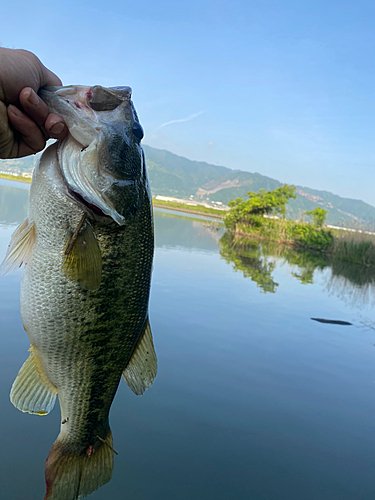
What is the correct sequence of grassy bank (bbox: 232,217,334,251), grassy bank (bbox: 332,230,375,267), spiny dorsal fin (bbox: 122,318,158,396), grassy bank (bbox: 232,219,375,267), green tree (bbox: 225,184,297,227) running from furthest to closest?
1. green tree (bbox: 225,184,297,227)
2. grassy bank (bbox: 232,217,334,251)
3. grassy bank (bbox: 232,219,375,267)
4. grassy bank (bbox: 332,230,375,267)
5. spiny dorsal fin (bbox: 122,318,158,396)

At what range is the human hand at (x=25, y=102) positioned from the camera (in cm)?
143

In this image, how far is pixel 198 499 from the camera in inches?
109

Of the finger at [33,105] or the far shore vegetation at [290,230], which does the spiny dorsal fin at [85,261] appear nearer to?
the finger at [33,105]

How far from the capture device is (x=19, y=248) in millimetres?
1581

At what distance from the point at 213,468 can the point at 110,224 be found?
104 inches

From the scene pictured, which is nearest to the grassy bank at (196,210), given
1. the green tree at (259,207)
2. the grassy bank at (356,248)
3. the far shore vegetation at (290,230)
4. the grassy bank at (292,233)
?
the green tree at (259,207)

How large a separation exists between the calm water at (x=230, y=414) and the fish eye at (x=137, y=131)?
102 inches

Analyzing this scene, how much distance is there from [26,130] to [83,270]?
680mm

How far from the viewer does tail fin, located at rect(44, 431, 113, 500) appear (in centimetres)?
153

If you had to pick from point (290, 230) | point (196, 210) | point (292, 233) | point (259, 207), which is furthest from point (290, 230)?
point (196, 210)

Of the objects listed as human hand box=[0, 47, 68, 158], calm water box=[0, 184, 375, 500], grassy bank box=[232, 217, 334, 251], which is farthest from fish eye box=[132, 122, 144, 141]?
grassy bank box=[232, 217, 334, 251]

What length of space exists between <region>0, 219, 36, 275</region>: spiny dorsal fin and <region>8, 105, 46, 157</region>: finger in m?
0.39

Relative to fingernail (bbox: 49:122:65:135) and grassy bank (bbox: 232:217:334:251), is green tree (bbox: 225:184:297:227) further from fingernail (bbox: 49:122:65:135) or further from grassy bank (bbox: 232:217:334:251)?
fingernail (bbox: 49:122:65:135)

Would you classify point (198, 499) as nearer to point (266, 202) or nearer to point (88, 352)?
point (88, 352)
